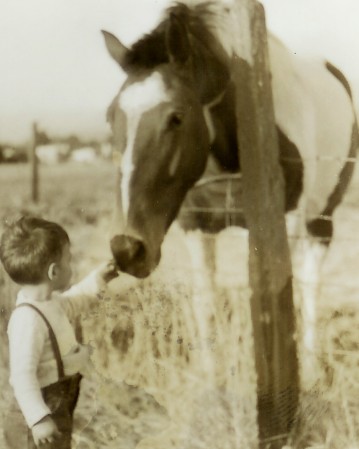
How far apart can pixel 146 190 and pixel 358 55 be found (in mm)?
519

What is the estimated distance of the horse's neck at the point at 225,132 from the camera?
1.41m

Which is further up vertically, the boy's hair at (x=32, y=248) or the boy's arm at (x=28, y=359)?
the boy's hair at (x=32, y=248)

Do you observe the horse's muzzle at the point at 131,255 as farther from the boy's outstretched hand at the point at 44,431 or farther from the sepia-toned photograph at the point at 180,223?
the boy's outstretched hand at the point at 44,431

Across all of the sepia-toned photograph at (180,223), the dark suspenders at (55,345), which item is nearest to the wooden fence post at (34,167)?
the sepia-toned photograph at (180,223)

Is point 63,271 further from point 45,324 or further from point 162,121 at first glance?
point 162,121

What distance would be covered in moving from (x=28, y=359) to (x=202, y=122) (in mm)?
648

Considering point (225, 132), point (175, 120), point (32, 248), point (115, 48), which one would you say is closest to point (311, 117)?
point (225, 132)

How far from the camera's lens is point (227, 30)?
1.39 meters

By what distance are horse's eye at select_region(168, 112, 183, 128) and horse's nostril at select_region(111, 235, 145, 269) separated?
257 millimetres

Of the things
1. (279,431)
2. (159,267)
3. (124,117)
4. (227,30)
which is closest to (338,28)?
(227,30)

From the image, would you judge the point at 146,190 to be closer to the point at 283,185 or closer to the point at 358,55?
the point at 283,185

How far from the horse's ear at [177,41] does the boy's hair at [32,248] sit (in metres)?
0.46

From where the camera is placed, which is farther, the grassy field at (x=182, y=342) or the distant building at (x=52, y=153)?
the distant building at (x=52, y=153)

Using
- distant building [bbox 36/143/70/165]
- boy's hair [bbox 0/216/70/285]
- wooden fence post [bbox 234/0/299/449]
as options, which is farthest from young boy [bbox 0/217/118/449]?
wooden fence post [bbox 234/0/299/449]
